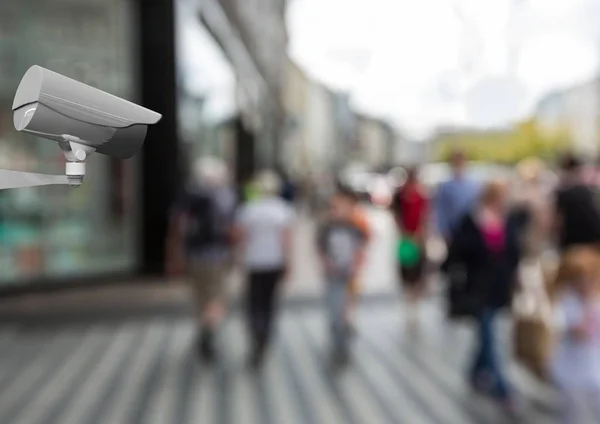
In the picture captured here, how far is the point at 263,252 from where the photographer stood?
6434mm

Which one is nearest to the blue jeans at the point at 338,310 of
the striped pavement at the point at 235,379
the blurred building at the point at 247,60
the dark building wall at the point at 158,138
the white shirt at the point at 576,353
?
the striped pavement at the point at 235,379

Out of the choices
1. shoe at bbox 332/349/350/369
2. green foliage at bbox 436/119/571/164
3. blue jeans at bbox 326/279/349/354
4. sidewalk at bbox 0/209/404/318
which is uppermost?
green foliage at bbox 436/119/571/164

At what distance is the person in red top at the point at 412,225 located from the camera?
7949mm

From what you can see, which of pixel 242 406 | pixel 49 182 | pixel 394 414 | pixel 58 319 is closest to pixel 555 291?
pixel 394 414

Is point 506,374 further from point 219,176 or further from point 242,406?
point 219,176

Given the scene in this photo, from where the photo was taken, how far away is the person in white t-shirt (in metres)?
6.43

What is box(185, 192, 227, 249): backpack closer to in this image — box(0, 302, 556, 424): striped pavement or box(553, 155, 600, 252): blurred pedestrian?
box(0, 302, 556, 424): striped pavement

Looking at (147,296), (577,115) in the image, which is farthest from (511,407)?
(577,115)

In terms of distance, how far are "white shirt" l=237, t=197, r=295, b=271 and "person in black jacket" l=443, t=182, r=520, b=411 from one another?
166cm

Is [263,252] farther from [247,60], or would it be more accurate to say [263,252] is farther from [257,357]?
→ [247,60]

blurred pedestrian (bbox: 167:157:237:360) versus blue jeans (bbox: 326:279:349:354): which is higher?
blurred pedestrian (bbox: 167:157:237:360)

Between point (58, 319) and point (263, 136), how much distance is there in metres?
20.0

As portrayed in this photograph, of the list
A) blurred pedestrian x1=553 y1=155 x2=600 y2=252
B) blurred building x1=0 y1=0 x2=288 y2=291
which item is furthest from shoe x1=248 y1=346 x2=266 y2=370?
blurred building x1=0 y1=0 x2=288 y2=291

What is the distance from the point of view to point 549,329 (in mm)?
5230
